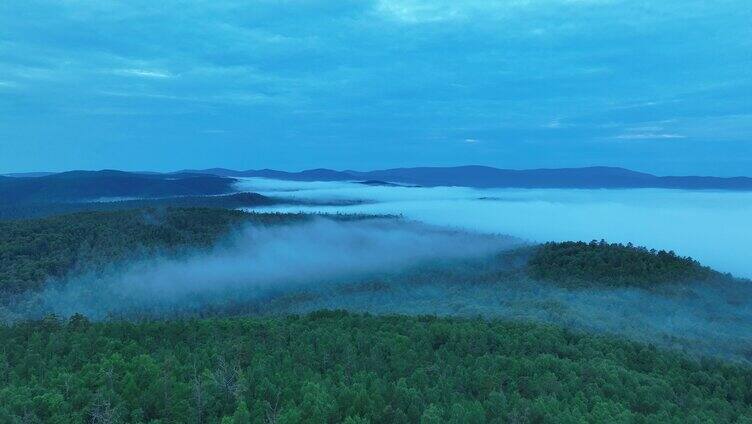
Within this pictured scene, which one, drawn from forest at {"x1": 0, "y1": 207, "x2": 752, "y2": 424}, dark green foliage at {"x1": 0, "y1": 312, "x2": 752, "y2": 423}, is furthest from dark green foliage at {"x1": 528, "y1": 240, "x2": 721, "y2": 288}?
dark green foliage at {"x1": 0, "y1": 312, "x2": 752, "y2": 423}

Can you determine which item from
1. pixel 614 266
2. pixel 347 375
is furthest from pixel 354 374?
pixel 614 266

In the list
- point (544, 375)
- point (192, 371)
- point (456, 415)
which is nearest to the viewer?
point (456, 415)

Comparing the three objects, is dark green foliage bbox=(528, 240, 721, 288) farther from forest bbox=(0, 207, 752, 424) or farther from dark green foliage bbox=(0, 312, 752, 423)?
dark green foliage bbox=(0, 312, 752, 423)

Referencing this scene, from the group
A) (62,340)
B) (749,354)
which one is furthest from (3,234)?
(749,354)

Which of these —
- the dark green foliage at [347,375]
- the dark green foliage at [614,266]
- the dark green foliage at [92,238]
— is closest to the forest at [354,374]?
the dark green foliage at [347,375]

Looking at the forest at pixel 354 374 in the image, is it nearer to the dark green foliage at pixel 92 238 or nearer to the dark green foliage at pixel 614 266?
the dark green foliage at pixel 614 266

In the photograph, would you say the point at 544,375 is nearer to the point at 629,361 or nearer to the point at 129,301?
the point at 629,361
